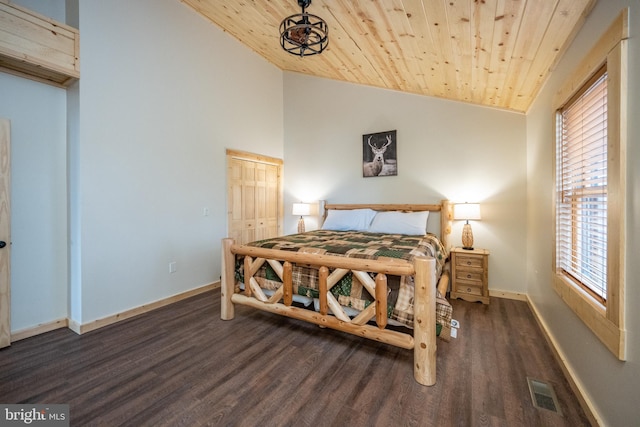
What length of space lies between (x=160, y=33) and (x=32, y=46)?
1.32 metres

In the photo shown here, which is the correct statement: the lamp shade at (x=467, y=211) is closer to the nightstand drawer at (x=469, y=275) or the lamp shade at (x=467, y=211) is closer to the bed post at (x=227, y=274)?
the nightstand drawer at (x=469, y=275)

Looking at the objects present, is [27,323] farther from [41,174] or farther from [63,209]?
[41,174]

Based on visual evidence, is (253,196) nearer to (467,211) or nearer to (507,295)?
(467,211)

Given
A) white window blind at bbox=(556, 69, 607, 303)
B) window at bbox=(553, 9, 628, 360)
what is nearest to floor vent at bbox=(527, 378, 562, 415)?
window at bbox=(553, 9, 628, 360)

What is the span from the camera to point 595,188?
5.10 ft

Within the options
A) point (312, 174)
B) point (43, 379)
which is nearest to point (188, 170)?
point (312, 174)

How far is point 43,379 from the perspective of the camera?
181 cm

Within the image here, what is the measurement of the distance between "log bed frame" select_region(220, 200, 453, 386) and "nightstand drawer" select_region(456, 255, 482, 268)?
1.47 feet

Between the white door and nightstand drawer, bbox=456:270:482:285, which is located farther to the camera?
nightstand drawer, bbox=456:270:482:285

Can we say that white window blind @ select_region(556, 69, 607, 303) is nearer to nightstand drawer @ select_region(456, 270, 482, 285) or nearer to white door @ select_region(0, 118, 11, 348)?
nightstand drawer @ select_region(456, 270, 482, 285)

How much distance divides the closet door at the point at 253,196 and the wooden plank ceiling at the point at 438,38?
1.78 metres

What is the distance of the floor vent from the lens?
5.03 ft

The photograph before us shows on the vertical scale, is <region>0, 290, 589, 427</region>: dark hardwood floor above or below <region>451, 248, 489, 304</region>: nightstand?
below

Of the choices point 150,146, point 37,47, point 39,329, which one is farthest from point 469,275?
point 37,47
